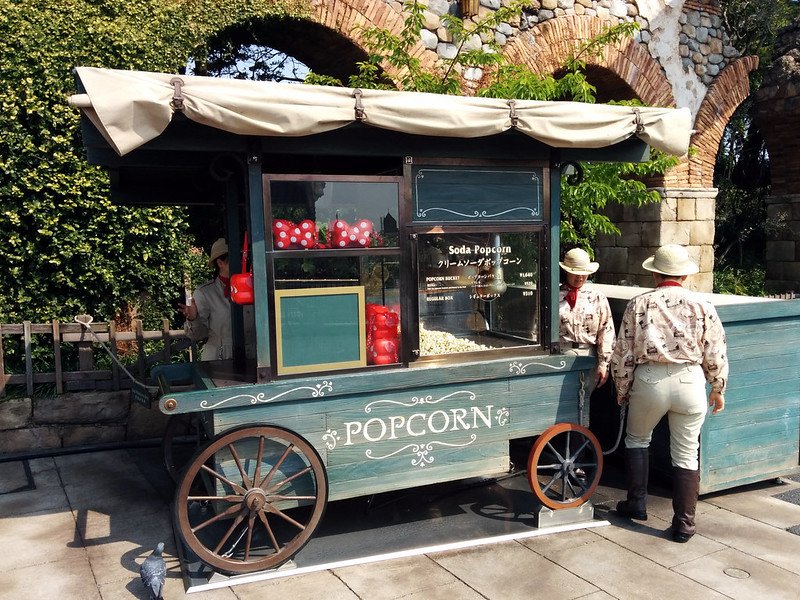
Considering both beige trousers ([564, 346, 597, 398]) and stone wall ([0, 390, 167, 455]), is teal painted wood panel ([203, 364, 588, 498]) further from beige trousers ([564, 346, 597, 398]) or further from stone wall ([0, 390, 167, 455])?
stone wall ([0, 390, 167, 455])

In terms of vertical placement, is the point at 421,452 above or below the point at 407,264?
below

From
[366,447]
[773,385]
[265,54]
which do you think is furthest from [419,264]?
[265,54]

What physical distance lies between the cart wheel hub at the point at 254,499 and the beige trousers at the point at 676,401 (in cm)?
233

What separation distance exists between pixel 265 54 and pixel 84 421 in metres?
7.37

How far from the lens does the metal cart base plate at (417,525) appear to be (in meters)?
3.98

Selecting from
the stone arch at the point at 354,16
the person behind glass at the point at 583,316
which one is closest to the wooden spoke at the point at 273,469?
the person behind glass at the point at 583,316

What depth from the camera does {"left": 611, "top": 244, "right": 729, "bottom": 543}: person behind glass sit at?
4.25m

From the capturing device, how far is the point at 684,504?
428 cm

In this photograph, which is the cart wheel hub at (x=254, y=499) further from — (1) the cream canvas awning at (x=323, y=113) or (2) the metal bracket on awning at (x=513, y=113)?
(2) the metal bracket on awning at (x=513, y=113)

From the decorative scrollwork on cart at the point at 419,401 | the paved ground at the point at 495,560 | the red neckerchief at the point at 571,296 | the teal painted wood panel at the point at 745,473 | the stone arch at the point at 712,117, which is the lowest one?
the paved ground at the point at 495,560

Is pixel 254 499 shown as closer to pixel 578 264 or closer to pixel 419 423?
pixel 419 423

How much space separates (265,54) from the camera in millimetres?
11703

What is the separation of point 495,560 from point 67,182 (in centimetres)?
537

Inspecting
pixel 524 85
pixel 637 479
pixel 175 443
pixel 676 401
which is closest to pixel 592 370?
pixel 676 401
